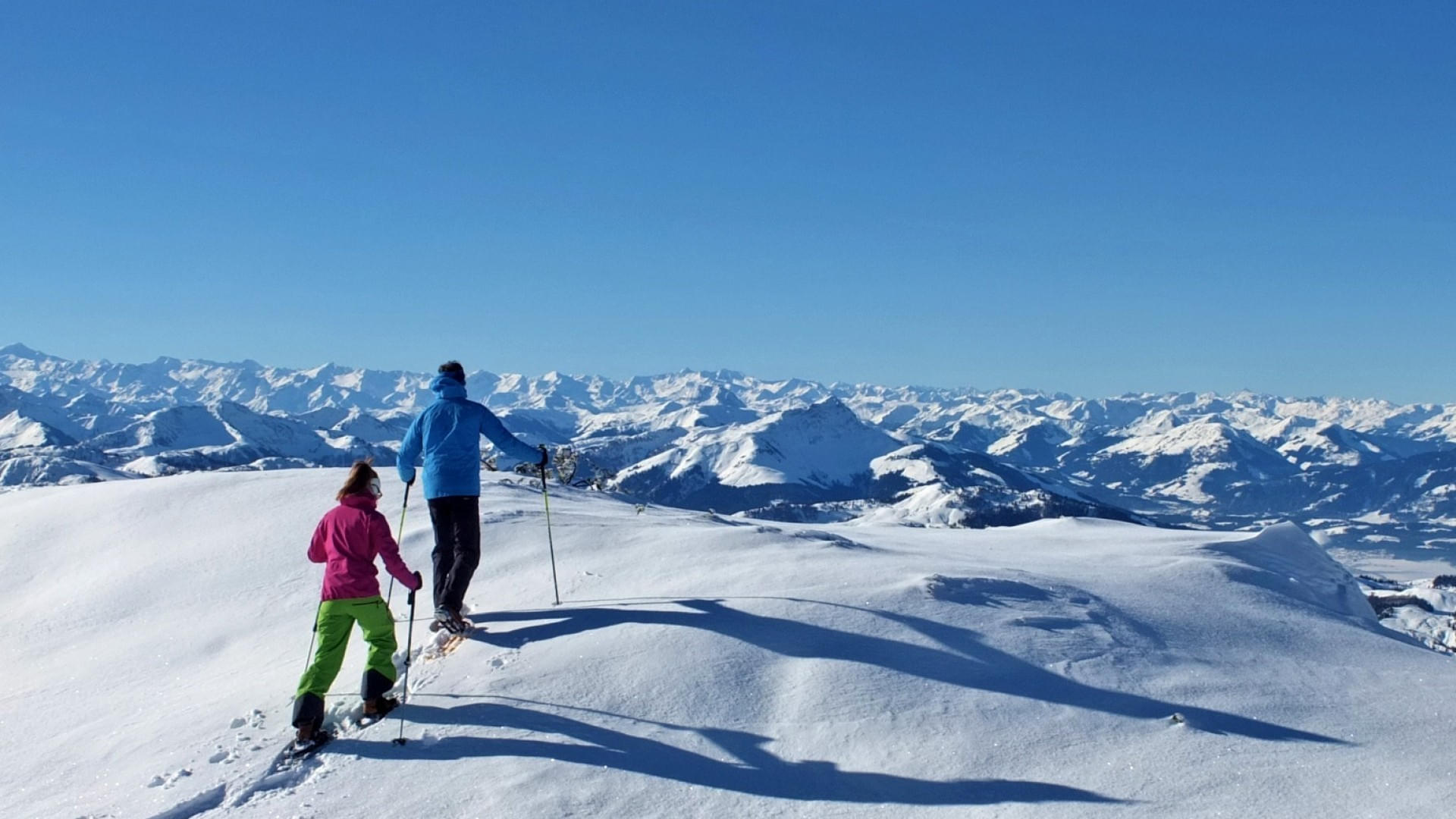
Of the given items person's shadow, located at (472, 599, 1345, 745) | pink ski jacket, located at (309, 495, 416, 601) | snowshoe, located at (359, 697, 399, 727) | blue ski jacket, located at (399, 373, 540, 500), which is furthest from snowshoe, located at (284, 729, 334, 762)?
blue ski jacket, located at (399, 373, 540, 500)

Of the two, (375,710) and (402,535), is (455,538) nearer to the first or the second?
(375,710)

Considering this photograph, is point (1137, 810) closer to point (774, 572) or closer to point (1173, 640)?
point (1173, 640)

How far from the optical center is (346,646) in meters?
8.41

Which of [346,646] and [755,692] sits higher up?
[346,646]

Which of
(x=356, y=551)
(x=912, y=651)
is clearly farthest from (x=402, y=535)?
(x=912, y=651)

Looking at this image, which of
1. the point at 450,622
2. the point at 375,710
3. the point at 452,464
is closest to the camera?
the point at 375,710

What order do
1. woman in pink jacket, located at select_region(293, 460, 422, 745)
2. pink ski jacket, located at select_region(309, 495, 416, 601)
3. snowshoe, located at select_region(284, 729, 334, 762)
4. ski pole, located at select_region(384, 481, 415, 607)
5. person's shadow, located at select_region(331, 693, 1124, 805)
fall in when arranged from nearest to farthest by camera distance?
person's shadow, located at select_region(331, 693, 1124, 805) → snowshoe, located at select_region(284, 729, 334, 762) → woman in pink jacket, located at select_region(293, 460, 422, 745) → pink ski jacket, located at select_region(309, 495, 416, 601) → ski pole, located at select_region(384, 481, 415, 607)

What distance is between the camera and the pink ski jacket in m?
8.46

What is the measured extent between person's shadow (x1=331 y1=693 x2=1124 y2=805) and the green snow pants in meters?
0.39

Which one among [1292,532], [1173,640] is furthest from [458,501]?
[1292,532]

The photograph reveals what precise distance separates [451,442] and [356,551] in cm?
237

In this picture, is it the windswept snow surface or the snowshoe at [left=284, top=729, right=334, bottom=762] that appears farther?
the snowshoe at [left=284, top=729, right=334, bottom=762]

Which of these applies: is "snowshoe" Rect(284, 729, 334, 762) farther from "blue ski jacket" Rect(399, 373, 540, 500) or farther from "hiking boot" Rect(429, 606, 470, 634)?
"blue ski jacket" Rect(399, 373, 540, 500)

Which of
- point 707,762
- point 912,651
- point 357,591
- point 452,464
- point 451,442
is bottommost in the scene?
point 707,762
